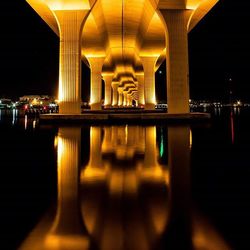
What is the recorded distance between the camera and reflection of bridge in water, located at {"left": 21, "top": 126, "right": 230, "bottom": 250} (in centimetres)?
265

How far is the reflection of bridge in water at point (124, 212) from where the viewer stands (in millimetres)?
2648

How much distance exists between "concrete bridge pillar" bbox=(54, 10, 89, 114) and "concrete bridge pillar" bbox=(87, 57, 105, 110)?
18.7 meters

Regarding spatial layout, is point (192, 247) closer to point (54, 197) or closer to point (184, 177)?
point (54, 197)

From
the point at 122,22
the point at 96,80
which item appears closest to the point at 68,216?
the point at 122,22

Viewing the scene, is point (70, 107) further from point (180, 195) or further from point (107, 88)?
point (107, 88)

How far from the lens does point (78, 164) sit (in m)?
6.17

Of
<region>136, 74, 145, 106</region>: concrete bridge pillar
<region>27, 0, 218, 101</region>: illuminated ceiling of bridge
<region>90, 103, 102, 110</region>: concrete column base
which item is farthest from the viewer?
<region>136, 74, 145, 106</region>: concrete bridge pillar

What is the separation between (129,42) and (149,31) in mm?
5394

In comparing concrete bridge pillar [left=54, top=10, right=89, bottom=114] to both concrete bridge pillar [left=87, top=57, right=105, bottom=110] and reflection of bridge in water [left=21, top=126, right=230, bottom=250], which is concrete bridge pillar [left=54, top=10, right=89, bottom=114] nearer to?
reflection of bridge in water [left=21, top=126, right=230, bottom=250]

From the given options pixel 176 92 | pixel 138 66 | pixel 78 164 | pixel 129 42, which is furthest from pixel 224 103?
pixel 78 164

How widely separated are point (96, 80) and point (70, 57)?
1961cm

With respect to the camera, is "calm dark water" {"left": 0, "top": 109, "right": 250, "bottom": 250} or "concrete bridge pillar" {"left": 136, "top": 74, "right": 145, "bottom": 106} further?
"concrete bridge pillar" {"left": 136, "top": 74, "right": 145, "bottom": 106}

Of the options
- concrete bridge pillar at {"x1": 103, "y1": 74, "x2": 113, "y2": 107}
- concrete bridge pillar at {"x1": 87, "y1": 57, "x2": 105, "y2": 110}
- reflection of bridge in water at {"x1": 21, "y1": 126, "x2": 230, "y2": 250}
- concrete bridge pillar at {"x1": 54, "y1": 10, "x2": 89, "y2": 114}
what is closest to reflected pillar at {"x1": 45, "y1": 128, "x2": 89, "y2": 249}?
reflection of bridge in water at {"x1": 21, "y1": 126, "x2": 230, "y2": 250}

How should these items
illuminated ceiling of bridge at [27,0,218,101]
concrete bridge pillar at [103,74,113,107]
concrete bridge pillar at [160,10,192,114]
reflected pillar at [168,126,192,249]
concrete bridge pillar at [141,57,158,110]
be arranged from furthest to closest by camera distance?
concrete bridge pillar at [103,74,113,107] < concrete bridge pillar at [141,57,158,110] < concrete bridge pillar at [160,10,192,114] < illuminated ceiling of bridge at [27,0,218,101] < reflected pillar at [168,126,192,249]
